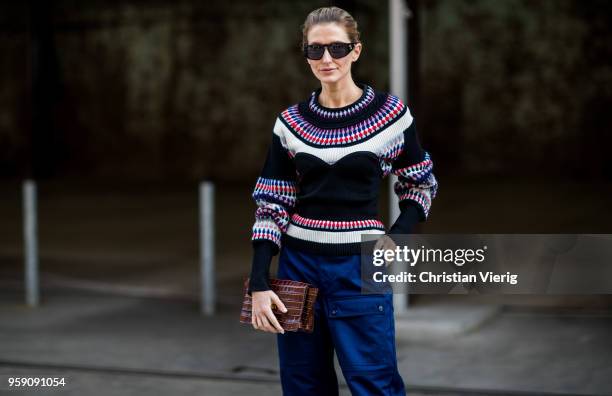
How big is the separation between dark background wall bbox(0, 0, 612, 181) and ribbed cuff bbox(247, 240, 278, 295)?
16379 millimetres

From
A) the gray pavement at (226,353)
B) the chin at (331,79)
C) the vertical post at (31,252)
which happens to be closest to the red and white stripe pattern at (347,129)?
the chin at (331,79)

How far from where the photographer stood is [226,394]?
500cm

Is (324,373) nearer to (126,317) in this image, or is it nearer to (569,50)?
(126,317)

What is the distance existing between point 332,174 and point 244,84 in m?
20.2

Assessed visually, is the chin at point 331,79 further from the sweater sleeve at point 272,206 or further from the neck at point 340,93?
the sweater sleeve at point 272,206

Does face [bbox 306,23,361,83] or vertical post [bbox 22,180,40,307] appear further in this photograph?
vertical post [bbox 22,180,40,307]

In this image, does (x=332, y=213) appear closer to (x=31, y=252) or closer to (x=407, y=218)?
(x=407, y=218)

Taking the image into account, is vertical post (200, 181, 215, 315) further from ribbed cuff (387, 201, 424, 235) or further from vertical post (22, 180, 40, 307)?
ribbed cuff (387, 201, 424, 235)

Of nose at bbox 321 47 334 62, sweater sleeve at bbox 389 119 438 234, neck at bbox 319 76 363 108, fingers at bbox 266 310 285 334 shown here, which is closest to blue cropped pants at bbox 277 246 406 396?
fingers at bbox 266 310 285 334

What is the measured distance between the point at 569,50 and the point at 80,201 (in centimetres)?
1062

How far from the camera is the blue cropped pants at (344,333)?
9.75 ft

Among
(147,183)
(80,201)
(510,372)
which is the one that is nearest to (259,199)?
(510,372)

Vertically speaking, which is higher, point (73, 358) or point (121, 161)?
point (121, 161)

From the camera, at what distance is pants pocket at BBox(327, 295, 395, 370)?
2.98 meters
